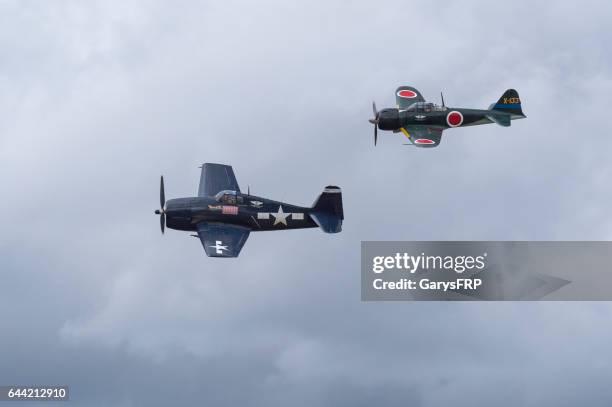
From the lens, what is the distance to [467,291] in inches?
2734

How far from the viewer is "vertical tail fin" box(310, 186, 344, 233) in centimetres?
7531

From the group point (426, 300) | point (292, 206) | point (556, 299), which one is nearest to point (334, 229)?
point (292, 206)

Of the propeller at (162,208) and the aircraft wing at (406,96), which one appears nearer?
the propeller at (162,208)

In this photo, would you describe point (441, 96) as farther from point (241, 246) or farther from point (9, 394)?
point (9, 394)

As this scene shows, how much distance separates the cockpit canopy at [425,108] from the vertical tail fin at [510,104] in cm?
373

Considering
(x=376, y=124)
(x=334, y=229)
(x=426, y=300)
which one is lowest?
(x=426, y=300)

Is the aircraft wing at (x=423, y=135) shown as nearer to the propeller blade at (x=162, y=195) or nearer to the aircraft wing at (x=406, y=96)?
the aircraft wing at (x=406, y=96)

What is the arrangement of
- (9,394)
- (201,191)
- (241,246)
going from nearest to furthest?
(9,394) → (241,246) → (201,191)

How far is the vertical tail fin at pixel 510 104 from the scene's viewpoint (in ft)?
277

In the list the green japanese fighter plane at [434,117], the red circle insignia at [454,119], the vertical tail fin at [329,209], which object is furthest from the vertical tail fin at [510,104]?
the vertical tail fin at [329,209]

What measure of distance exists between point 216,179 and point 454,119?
16479 millimetres

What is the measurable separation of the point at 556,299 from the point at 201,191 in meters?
22.5

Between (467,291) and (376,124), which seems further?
(376,124)

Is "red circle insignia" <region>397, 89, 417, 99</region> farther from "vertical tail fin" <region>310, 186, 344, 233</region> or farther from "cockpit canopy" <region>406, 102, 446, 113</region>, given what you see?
"vertical tail fin" <region>310, 186, 344, 233</region>
